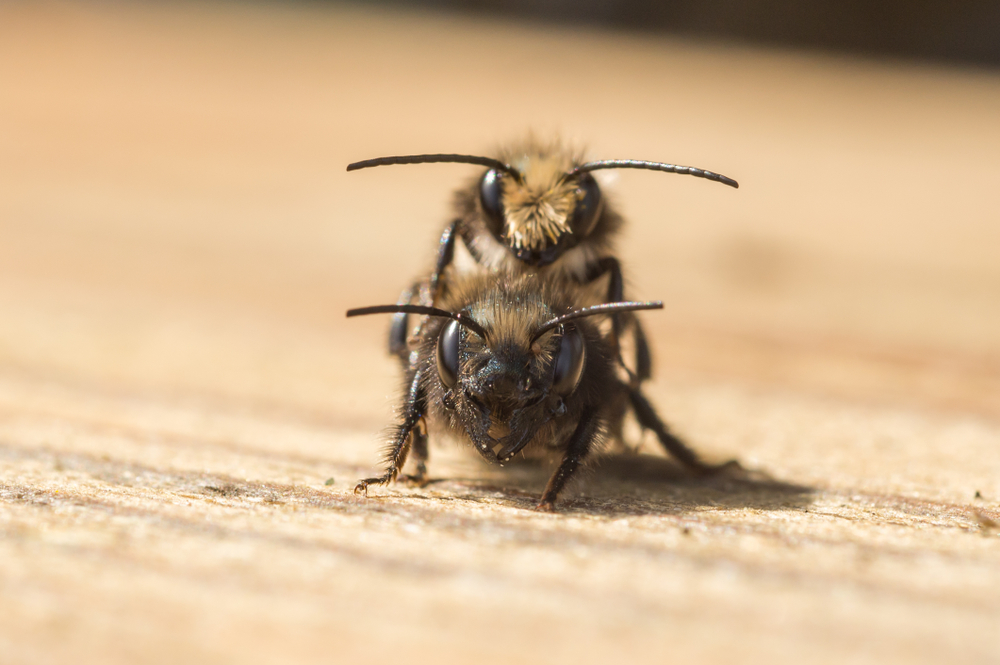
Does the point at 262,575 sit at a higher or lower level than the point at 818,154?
lower

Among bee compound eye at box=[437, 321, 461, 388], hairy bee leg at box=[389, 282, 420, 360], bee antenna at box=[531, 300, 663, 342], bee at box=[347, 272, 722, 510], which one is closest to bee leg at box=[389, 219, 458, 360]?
hairy bee leg at box=[389, 282, 420, 360]

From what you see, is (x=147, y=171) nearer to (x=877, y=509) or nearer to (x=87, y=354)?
(x=87, y=354)

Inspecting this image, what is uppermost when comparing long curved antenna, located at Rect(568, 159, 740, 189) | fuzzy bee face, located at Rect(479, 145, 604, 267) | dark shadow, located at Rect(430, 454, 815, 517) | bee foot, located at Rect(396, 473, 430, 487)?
long curved antenna, located at Rect(568, 159, 740, 189)

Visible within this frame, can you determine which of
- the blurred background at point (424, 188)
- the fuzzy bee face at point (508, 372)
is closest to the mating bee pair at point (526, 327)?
the fuzzy bee face at point (508, 372)

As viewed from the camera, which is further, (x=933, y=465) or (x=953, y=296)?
(x=953, y=296)

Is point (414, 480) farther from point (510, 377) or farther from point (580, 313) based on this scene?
point (580, 313)

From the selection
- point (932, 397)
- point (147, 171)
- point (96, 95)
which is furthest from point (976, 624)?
point (96, 95)

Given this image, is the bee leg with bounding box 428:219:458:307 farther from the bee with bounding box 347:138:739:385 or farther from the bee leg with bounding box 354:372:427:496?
the bee leg with bounding box 354:372:427:496
